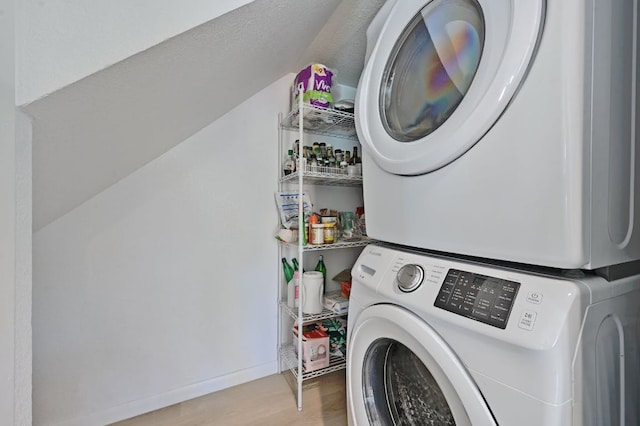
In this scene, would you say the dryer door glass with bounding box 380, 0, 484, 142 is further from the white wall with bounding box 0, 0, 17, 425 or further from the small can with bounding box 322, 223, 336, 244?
the white wall with bounding box 0, 0, 17, 425

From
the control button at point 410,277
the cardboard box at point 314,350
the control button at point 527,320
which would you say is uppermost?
the control button at point 410,277

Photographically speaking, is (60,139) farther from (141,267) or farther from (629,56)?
(629,56)

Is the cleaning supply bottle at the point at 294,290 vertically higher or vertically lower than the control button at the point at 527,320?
lower

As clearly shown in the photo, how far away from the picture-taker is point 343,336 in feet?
5.39

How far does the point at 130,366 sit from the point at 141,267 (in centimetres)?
48

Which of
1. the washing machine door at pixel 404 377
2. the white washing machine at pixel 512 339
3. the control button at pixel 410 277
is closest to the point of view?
the white washing machine at pixel 512 339

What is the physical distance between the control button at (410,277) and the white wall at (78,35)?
2.80 ft

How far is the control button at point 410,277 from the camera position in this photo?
68 cm

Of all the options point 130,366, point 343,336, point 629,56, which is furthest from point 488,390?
point 130,366

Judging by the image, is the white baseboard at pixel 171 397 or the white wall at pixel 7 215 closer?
the white wall at pixel 7 215

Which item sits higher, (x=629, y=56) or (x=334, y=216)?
(x=629, y=56)

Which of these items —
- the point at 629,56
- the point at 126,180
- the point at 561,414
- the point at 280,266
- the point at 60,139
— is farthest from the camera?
the point at 280,266

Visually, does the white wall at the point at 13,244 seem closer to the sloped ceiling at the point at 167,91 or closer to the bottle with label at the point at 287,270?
the sloped ceiling at the point at 167,91

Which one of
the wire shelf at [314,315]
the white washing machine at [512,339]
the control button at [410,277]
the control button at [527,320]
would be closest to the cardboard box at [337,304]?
the wire shelf at [314,315]
